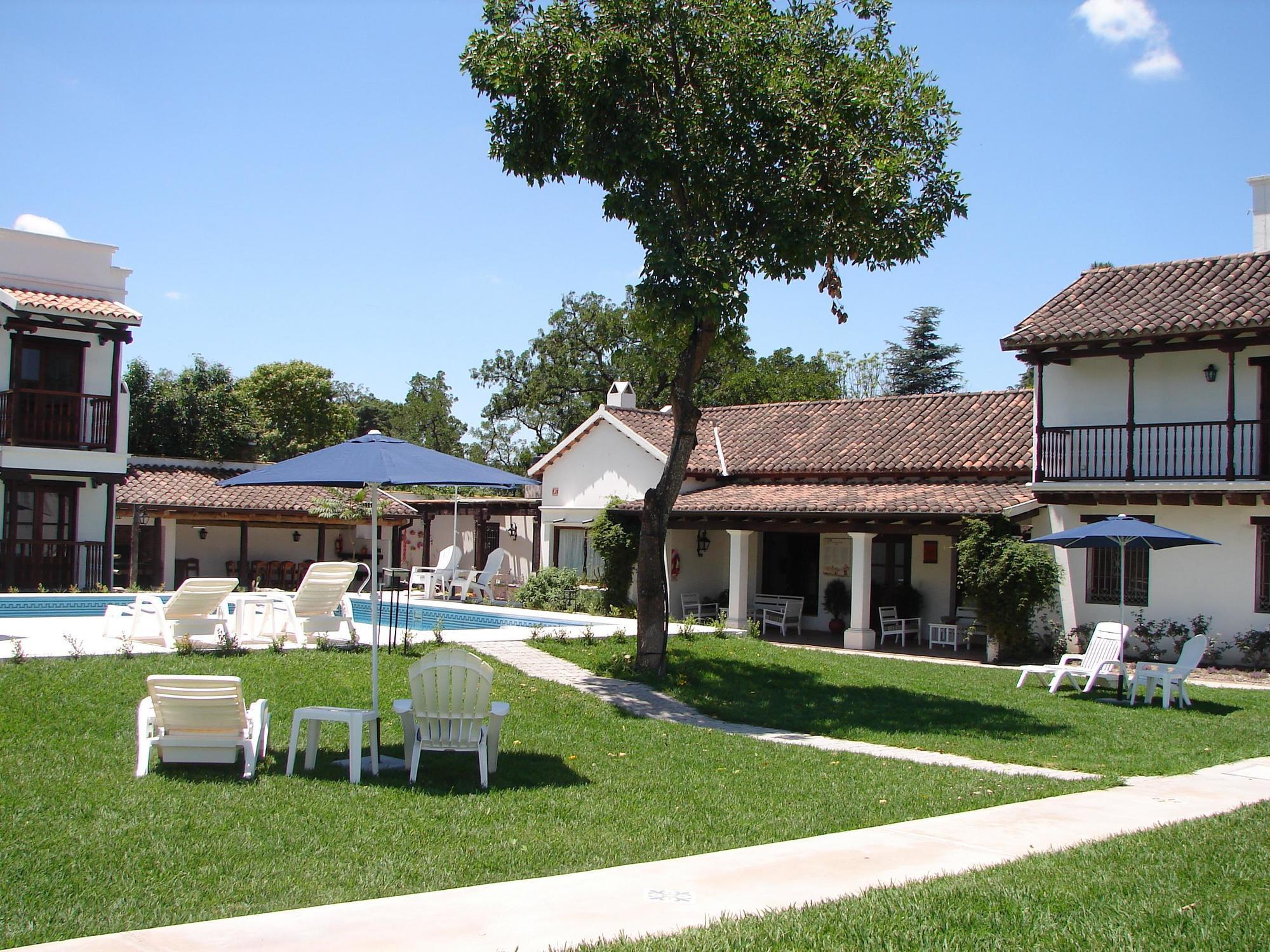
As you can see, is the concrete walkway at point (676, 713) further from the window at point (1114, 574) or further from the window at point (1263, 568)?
the window at point (1263, 568)

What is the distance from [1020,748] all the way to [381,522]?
995 inches

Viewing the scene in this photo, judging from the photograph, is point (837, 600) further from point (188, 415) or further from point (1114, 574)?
point (188, 415)

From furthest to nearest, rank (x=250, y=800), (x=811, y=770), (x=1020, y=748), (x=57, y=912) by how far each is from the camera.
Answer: (x=1020, y=748) → (x=811, y=770) → (x=250, y=800) → (x=57, y=912)

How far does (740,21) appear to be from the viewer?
1357cm

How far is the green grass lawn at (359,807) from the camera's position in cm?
564

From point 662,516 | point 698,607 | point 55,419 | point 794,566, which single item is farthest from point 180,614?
point 794,566

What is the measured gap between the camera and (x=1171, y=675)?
46.4ft

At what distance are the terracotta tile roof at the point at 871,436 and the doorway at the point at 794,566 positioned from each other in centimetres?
151

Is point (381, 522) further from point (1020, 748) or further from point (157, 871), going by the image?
point (157, 871)

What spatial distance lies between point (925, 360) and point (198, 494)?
1446 inches

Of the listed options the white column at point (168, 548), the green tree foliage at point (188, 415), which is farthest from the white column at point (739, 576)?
the green tree foliage at point (188, 415)

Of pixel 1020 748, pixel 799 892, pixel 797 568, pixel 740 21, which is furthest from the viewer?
pixel 797 568

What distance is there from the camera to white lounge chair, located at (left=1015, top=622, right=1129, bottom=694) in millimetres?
14602

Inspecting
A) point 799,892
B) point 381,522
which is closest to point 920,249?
point 799,892
